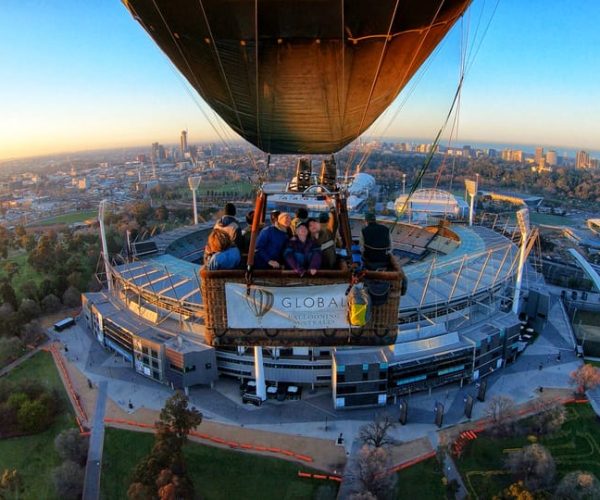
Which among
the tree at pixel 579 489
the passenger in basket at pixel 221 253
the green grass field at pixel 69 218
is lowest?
the green grass field at pixel 69 218

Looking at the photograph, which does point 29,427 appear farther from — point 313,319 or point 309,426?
point 313,319

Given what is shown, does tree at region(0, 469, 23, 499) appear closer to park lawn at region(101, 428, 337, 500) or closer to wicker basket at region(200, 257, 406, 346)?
park lawn at region(101, 428, 337, 500)

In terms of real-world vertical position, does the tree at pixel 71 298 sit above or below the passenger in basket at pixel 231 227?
below

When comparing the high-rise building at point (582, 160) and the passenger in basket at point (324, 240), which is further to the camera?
the high-rise building at point (582, 160)

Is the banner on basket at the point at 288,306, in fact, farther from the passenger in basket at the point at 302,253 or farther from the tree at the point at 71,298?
the tree at the point at 71,298

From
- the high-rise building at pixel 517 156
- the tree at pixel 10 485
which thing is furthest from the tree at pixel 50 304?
the high-rise building at pixel 517 156

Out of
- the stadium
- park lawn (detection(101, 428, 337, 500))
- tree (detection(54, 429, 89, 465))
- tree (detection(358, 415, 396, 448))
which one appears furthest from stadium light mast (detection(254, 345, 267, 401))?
tree (detection(54, 429, 89, 465))
